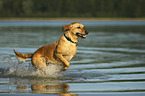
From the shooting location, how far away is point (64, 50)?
11.5 meters

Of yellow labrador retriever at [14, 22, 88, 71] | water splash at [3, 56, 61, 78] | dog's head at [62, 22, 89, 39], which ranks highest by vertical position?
dog's head at [62, 22, 89, 39]

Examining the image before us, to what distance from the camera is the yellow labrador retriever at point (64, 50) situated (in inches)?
451

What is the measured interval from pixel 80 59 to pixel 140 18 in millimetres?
122546

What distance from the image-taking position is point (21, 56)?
12.0m
